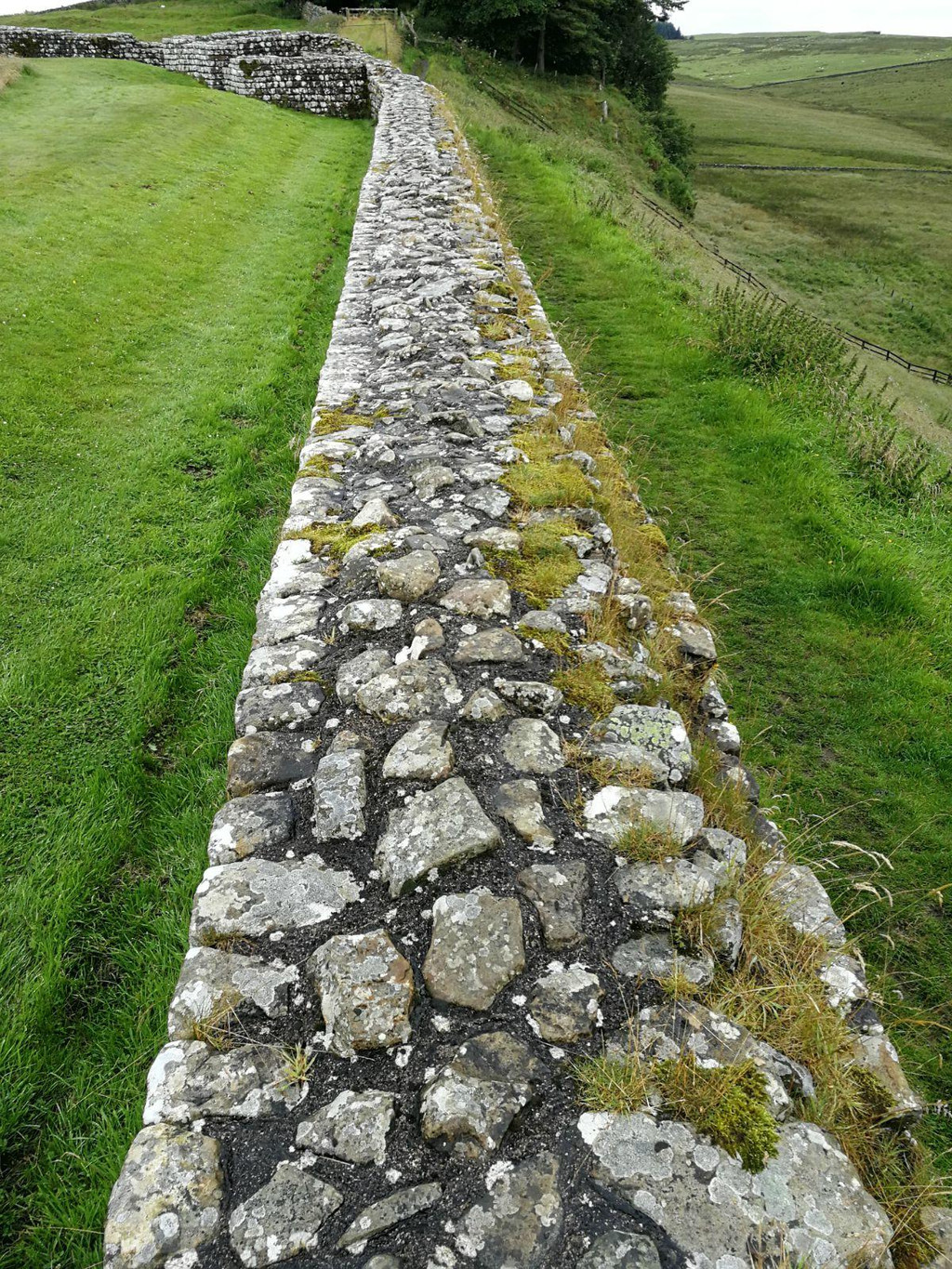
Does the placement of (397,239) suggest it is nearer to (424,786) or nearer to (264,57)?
(424,786)

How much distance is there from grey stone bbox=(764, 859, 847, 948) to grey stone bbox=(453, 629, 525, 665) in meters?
1.51

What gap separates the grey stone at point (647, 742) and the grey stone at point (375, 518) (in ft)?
6.71

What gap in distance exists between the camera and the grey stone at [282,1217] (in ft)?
6.07

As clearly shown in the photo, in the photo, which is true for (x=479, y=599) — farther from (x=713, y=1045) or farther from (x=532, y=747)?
(x=713, y=1045)

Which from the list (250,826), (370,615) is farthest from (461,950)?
(370,615)

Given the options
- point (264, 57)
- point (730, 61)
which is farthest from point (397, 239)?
point (730, 61)

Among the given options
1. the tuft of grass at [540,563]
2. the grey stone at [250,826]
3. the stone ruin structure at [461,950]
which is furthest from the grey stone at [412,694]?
the tuft of grass at [540,563]

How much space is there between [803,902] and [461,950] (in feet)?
5.22

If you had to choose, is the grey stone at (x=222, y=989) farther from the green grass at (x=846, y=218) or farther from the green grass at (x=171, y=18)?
the green grass at (x=171, y=18)

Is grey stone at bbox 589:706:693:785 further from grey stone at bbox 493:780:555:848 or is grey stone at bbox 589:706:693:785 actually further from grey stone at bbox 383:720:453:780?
grey stone at bbox 383:720:453:780

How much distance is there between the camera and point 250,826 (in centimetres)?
299

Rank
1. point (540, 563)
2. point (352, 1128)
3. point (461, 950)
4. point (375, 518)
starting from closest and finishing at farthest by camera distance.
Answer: point (352, 1128) < point (461, 950) < point (540, 563) < point (375, 518)

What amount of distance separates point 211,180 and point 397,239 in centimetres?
875

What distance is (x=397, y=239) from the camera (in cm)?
973
